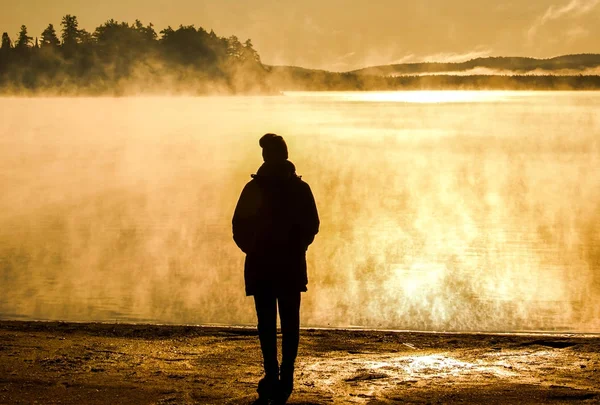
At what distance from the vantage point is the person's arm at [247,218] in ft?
19.9

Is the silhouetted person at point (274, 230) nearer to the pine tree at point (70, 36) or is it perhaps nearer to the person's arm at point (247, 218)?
the person's arm at point (247, 218)

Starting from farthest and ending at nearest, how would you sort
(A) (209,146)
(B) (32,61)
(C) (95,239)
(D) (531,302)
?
1. (B) (32,61)
2. (A) (209,146)
3. (C) (95,239)
4. (D) (531,302)

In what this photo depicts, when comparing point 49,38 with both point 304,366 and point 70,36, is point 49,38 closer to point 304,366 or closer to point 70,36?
point 70,36

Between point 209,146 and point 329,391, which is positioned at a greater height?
point 209,146

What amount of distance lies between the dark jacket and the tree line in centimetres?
12122

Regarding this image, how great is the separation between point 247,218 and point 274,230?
Answer: 173 mm

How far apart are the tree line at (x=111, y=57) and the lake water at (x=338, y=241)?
88.1 m

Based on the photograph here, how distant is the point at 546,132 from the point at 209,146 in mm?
24583

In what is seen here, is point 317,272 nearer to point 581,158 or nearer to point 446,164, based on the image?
point 446,164

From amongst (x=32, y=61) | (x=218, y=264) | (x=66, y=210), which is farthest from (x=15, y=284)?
(x=32, y=61)

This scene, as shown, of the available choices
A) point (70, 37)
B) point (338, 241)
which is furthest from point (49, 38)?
point (338, 241)

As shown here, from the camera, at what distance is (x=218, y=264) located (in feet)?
42.5

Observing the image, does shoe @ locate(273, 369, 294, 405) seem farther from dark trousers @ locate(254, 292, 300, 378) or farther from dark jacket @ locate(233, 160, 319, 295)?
dark jacket @ locate(233, 160, 319, 295)

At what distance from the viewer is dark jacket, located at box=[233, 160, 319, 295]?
6059 millimetres
